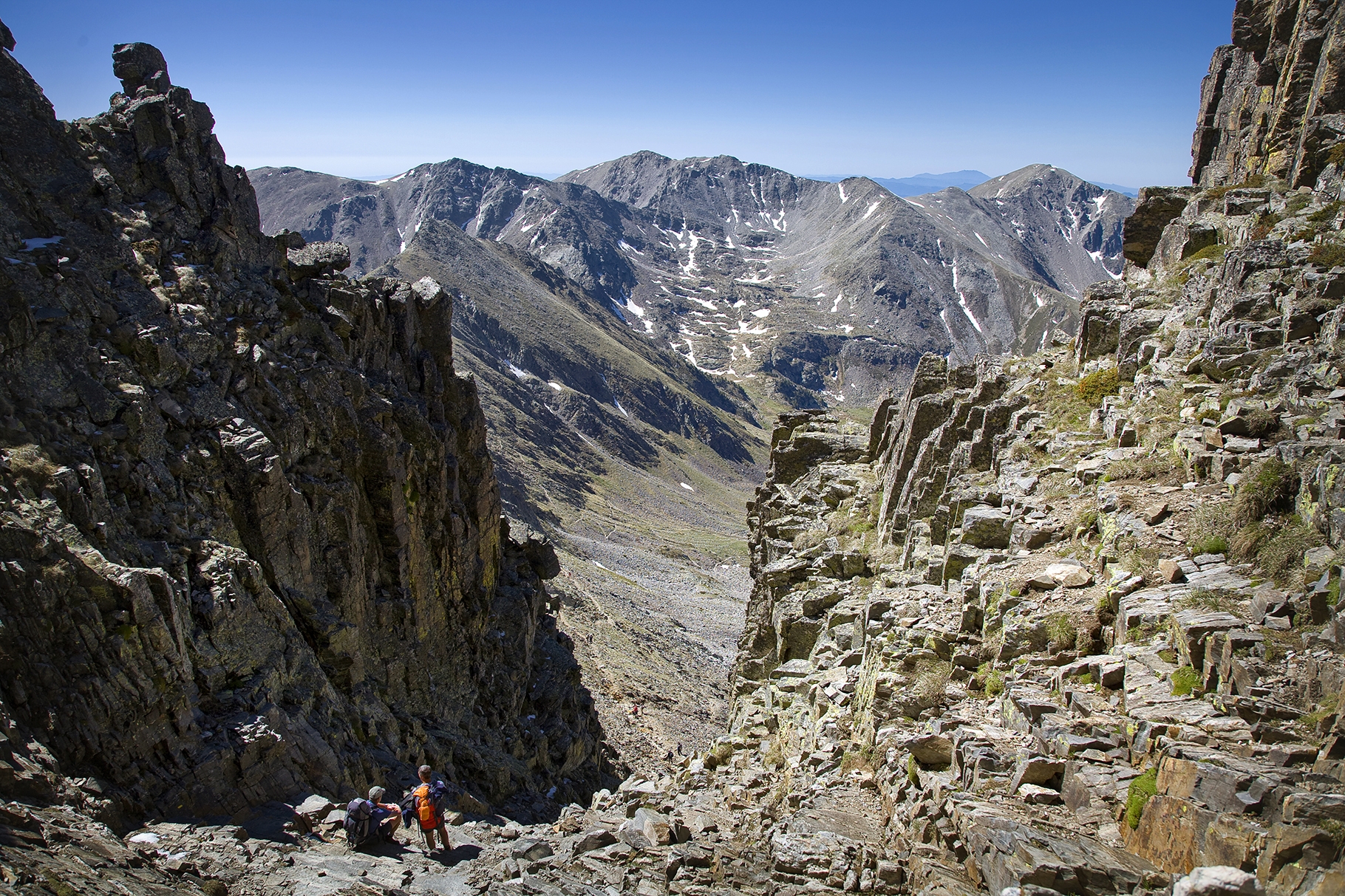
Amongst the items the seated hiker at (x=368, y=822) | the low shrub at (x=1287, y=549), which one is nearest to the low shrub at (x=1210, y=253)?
the low shrub at (x=1287, y=549)

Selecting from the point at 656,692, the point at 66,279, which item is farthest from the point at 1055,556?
the point at 656,692

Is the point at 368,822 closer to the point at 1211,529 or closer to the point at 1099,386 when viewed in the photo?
the point at 1211,529

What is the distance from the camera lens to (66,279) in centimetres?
2011

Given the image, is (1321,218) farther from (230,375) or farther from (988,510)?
(230,375)

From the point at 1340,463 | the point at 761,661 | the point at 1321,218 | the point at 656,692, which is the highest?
the point at 1321,218

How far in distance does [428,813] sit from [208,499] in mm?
10713

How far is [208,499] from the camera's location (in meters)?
21.2

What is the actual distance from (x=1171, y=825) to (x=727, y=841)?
7.76 m

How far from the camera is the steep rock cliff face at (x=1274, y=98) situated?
94.0 feet

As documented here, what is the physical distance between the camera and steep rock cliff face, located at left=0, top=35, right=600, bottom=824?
51.8ft

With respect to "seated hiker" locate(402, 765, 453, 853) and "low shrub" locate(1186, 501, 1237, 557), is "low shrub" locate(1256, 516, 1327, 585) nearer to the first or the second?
"low shrub" locate(1186, 501, 1237, 557)

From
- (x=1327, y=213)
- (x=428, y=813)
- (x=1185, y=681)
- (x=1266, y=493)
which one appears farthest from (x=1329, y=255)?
(x=428, y=813)

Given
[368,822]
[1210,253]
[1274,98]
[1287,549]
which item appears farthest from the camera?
[1274,98]

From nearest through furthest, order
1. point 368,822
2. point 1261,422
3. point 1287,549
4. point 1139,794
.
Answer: point 1139,794 → point 1287,549 → point 1261,422 → point 368,822
